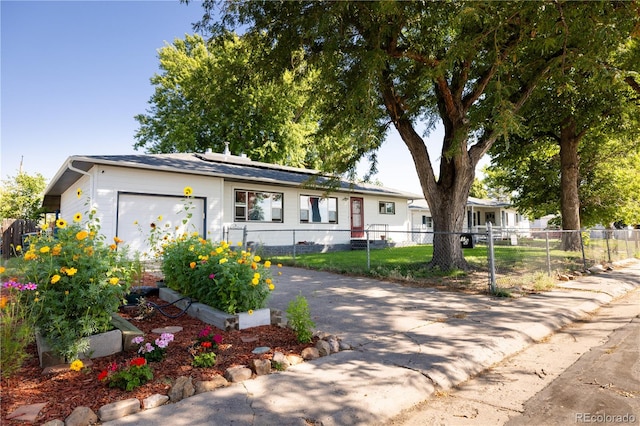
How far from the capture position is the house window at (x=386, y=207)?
65.9 feet

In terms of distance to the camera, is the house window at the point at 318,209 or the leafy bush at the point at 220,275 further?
the house window at the point at 318,209

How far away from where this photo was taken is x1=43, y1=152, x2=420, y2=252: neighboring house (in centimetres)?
1051

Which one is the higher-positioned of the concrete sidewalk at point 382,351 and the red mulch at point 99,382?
the red mulch at point 99,382

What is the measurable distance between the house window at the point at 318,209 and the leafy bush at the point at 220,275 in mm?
11015

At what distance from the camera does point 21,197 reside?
27.6m

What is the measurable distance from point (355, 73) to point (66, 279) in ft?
22.8

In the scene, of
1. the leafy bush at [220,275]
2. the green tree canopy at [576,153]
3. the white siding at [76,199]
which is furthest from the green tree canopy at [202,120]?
the leafy bush at [220,275]

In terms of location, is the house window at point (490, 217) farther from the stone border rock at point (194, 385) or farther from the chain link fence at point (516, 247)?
the stone border rock at point (194, 385)

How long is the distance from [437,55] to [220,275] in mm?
7357

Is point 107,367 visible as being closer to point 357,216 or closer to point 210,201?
point 210,201

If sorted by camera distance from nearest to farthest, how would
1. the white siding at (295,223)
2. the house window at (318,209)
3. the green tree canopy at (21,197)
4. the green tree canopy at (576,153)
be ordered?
1. the green tree canopy at (576,153)
2. the white siding at (295,223)
3. the house window at (318,209)
4. the green tree canopy at (21,197)

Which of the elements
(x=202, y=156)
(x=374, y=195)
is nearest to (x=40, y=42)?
(x=202, y=156)

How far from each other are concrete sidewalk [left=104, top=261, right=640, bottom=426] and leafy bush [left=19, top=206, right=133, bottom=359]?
1111 millimetres

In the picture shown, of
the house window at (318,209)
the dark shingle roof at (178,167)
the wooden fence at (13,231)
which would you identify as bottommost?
the wooden fence at (13,231)
